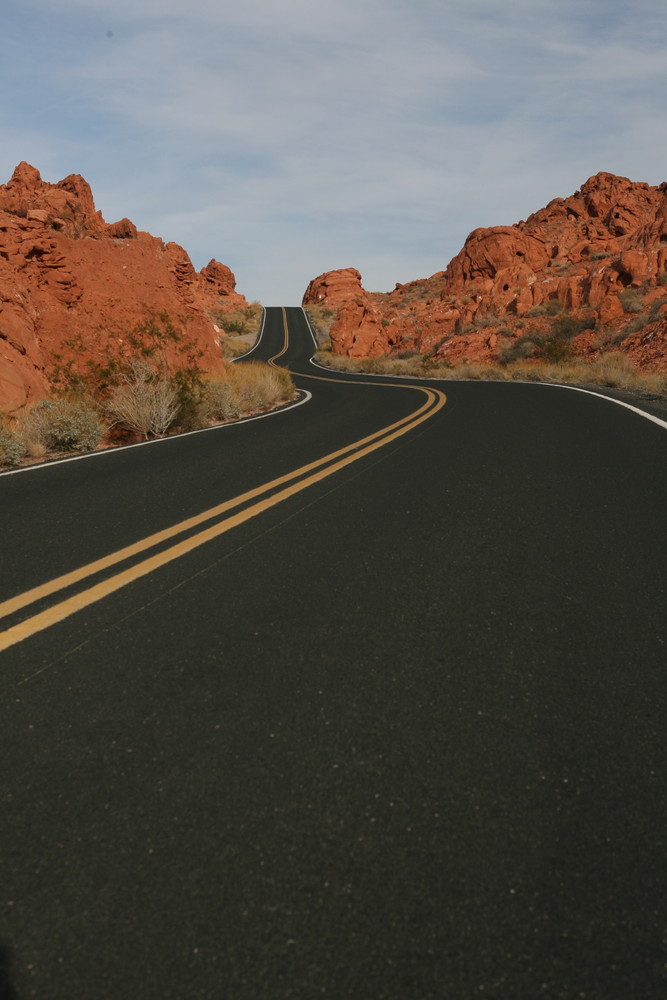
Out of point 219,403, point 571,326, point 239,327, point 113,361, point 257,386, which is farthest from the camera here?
point 239,327

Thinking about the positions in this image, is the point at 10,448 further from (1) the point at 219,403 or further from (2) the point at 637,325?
(2) the point at 637,325

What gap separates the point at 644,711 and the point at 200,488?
4805 millimetres

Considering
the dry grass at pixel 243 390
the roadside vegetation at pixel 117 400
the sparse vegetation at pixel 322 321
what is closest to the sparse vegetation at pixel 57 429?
the roadside vegetation at pixel 117 400

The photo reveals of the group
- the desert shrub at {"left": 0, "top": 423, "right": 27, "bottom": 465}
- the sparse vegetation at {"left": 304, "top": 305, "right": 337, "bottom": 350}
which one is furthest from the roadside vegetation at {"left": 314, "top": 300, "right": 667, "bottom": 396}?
the sparse vegetation at {"left": 304, "top": 305, "right": 337, "bottom": 350}

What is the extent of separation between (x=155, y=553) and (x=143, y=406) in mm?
8346

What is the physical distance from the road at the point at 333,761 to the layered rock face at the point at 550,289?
24.8 m

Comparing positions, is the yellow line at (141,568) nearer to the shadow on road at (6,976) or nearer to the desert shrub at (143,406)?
the shadow on road at (6,976)

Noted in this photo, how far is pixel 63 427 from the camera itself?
1059cm

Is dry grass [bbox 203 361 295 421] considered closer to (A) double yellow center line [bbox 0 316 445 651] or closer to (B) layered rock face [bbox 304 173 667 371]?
(A) double yellow center line [bbox 0 316 445 651]

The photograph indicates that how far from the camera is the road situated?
61.6 inches

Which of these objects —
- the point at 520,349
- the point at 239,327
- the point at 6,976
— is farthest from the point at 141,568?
the point at 239,327

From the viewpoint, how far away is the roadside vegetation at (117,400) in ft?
34.7

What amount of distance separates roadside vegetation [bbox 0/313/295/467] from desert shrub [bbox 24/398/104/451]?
1 cm

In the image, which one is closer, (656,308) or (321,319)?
(656,308)
